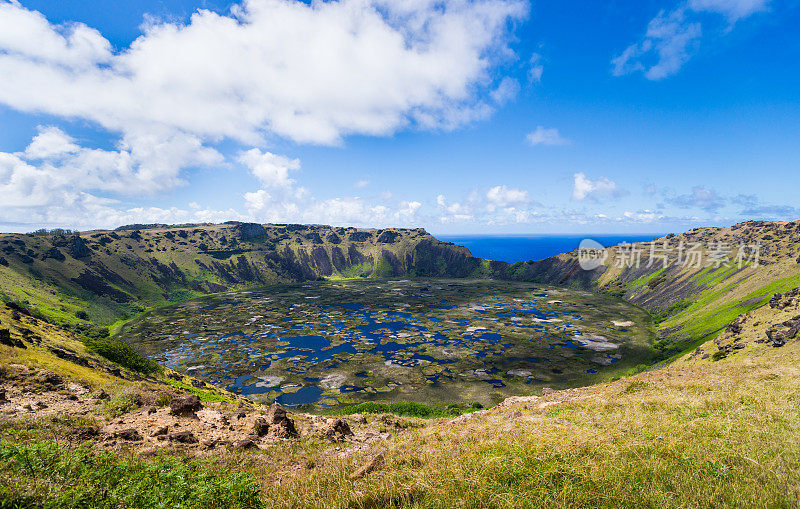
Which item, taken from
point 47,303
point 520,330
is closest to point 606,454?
point 520,330

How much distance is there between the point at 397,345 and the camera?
304ft

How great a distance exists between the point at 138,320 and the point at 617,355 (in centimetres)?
17946

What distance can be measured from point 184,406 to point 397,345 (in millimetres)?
77486

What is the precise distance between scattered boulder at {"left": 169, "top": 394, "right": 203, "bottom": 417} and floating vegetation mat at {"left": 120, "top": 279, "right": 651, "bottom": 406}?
140 feet

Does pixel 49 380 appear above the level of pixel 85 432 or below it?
below

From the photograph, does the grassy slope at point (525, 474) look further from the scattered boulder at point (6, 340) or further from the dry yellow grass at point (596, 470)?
the scattered boulder at point (6, 340)

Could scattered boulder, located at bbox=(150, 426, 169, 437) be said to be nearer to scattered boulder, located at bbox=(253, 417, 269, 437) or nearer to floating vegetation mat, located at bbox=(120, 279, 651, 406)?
scattered boulder, located at bbox=(253, 417, 269, 437)

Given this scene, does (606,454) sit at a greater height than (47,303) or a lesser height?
greater

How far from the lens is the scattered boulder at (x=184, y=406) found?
713 inches

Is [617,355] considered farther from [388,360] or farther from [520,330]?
[388,360]

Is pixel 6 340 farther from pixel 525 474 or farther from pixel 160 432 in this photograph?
pixel 525 474

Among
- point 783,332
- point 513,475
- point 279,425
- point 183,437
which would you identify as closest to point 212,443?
point 183,437

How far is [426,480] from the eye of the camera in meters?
7.77
